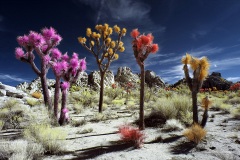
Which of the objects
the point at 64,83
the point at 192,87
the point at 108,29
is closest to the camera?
the point at 192,87

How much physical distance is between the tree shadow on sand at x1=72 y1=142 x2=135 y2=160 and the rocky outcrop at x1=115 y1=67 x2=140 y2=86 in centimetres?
2877

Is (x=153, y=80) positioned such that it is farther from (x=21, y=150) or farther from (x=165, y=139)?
(x=21, y=150)

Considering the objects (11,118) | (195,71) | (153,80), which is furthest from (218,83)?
(11,118)

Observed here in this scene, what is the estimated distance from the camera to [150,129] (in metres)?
7.68

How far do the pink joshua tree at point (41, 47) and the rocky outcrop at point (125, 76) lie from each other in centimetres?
2482

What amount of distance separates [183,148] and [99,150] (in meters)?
2.03

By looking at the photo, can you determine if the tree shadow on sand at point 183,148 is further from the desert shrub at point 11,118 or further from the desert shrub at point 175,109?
the desert shrub at point 11,118

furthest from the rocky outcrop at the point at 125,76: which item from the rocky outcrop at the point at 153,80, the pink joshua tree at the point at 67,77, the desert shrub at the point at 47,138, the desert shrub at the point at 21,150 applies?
the desert shrub at the point at 21,150

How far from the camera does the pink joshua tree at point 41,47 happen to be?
9.29 metres

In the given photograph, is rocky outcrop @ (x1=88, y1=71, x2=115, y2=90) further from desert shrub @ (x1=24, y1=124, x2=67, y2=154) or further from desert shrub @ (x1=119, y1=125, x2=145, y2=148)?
desert shrub @ (x1=119, y1=125, x2=145, y2=148)

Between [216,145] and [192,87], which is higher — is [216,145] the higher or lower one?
the lower one

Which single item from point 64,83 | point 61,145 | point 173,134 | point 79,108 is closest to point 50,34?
point 64,83

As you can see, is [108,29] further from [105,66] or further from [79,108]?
[79,108]

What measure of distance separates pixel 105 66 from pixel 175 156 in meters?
7.95
